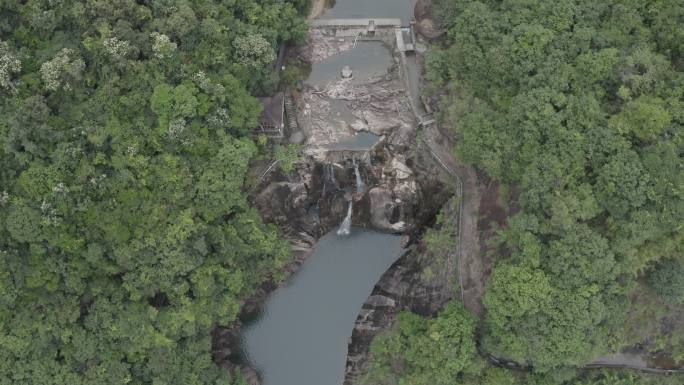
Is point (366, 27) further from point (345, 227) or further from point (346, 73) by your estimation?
point (345, 227)

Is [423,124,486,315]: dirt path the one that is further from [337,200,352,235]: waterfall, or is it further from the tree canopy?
[337,200,352,235]: waterfall

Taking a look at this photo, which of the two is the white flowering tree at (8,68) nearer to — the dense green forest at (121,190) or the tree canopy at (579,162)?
the dense green forest at (121,190)

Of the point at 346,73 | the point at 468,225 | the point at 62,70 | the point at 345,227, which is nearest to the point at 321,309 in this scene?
the point at 345,227

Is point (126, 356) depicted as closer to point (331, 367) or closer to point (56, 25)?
point (331, 367)

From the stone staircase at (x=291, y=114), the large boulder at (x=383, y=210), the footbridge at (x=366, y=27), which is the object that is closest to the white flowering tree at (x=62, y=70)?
the stone staircase at (x=291, y=114)

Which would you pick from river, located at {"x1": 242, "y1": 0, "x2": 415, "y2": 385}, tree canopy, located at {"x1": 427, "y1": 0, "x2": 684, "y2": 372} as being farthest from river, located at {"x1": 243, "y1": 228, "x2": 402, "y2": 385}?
tree canopy, located at {"x1": 427, "y1": 0, "x2": 684, "y2": 372}

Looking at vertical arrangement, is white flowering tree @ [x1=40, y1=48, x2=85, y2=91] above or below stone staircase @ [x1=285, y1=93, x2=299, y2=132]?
above
